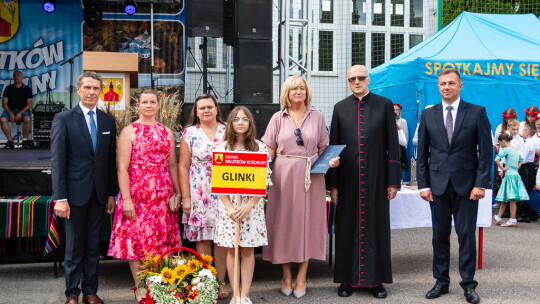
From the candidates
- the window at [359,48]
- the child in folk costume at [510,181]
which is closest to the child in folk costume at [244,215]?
the child in folk costume at [510,181]

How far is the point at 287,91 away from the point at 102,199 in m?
1.72

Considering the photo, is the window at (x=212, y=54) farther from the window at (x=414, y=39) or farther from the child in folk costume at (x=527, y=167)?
the window at (x=414, y=39)

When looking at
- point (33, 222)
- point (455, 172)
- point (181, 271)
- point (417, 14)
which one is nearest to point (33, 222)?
point (33, 222)

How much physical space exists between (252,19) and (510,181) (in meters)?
4.68

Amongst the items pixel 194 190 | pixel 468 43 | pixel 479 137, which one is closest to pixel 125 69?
pixel 194 190

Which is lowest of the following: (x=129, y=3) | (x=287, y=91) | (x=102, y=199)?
(x=102, y=199)

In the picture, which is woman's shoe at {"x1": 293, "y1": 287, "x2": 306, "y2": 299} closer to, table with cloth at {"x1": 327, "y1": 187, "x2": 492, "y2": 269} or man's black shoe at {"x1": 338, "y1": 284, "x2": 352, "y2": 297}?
man's black shoe at {"x1": 338, "y1": 284, "x2": 352, "y2": 297}

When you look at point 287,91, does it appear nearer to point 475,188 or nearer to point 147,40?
Answer: point 475,188

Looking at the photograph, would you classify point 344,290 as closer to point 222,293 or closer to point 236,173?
point 222,293

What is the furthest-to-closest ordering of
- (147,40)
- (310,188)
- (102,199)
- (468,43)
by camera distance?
(147,40) < (468,43) < (310,188) < (102,199)

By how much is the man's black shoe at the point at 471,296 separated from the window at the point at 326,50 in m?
16.3

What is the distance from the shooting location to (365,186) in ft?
15.5

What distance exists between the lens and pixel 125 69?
7309 mm

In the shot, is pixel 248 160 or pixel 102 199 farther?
pixel 102 199
